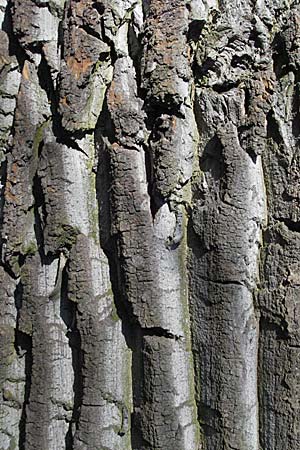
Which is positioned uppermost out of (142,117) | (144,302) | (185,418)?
(142,117)

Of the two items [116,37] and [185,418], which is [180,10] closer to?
[116,37]

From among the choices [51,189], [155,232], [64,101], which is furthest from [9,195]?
[155,232]

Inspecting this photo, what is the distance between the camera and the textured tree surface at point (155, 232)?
4.22 feet

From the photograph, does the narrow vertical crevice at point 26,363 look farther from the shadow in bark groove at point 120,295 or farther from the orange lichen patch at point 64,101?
the orange lichen patch at point 64,101

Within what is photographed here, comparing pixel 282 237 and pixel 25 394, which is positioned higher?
pixel 282 237

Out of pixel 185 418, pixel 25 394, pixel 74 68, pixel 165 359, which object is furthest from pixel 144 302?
pixel 74 68

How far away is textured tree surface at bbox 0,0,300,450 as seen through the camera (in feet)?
4.22

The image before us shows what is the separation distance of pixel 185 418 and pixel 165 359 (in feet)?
0.43

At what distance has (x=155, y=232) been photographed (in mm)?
1323

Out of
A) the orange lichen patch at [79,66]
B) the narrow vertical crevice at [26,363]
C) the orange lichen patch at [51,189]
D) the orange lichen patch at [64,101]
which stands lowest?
the narrow vertical crevice at [26,363]

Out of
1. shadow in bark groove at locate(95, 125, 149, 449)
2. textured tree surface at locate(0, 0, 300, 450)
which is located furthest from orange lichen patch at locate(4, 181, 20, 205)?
shadow in bark groove at locate(95, 125, 149, 449)

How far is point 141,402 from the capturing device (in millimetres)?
1335

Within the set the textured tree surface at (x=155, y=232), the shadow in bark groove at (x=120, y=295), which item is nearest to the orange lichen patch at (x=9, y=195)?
the textured tree surface at (x=155, y=232)

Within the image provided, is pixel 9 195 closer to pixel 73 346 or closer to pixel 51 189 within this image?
pixel 51 189
